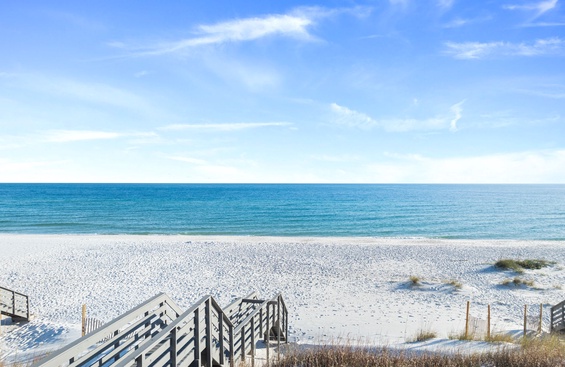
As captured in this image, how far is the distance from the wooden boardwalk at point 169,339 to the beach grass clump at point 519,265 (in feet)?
70.5

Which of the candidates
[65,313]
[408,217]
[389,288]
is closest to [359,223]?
[408,217]

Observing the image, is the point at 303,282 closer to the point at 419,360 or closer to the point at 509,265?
the point at 509,265

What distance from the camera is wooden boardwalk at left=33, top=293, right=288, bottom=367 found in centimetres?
477

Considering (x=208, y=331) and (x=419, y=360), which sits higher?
(x=208, y=331)

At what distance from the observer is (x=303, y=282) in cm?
2277

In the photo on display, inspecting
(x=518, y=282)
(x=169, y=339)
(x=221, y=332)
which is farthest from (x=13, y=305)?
(x=518, y=282)

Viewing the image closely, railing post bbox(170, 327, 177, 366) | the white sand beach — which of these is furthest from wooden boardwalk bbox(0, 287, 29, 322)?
railing post bbox(170, 327, 177, 366)

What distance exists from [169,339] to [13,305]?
1307cm

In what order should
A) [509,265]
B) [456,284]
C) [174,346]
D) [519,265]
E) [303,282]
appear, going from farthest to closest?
[519,265]
[509,265]
[303,282]
[456,284]
[174,346]

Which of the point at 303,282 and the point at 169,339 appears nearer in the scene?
the point at 169,339

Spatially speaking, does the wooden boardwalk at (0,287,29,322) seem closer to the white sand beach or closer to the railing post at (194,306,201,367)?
the white sand beach

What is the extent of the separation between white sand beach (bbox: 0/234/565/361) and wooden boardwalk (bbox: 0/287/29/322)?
482 mm

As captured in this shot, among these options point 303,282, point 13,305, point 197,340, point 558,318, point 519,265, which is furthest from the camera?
point 519,265

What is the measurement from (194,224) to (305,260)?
2792 cm
